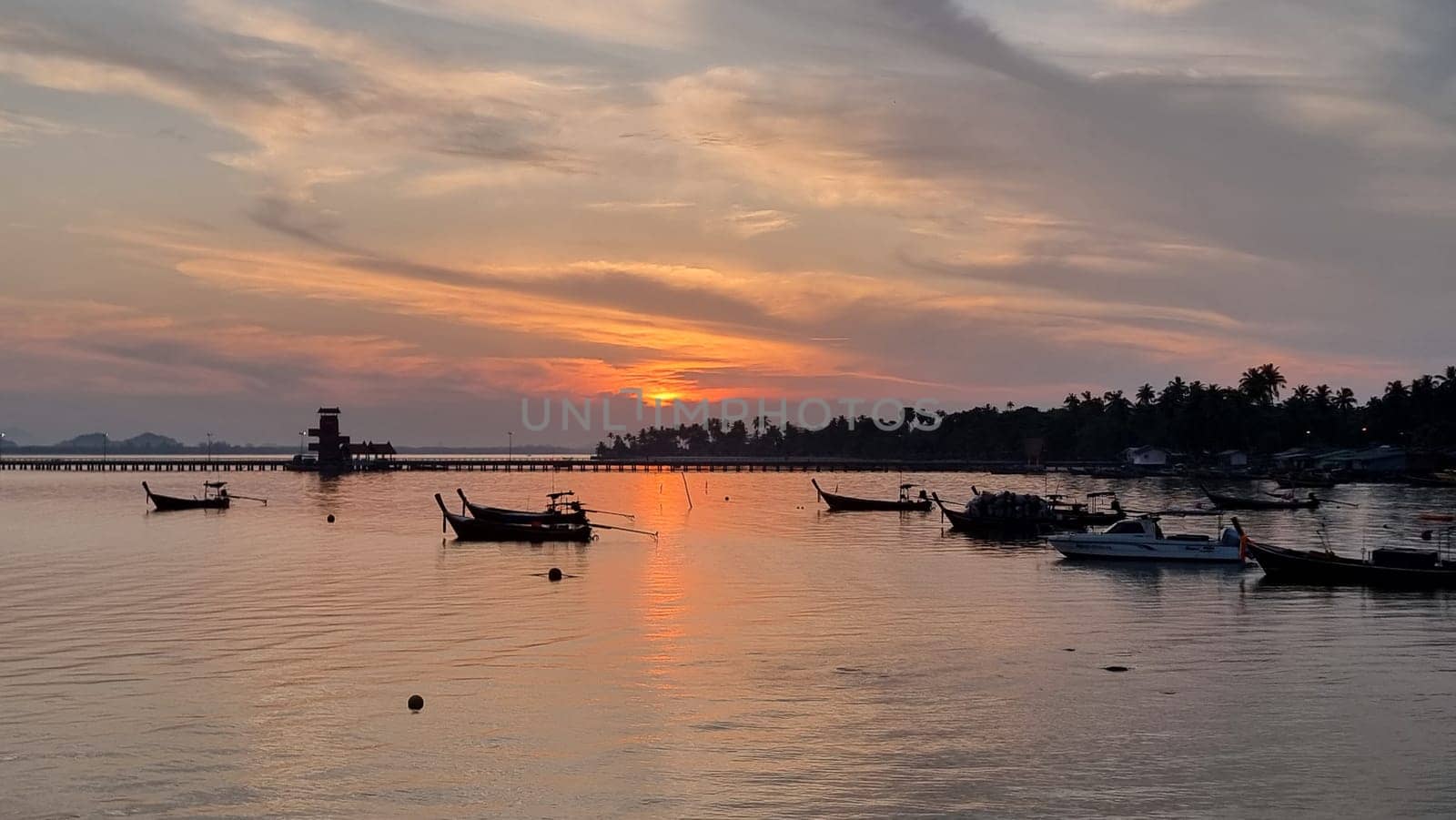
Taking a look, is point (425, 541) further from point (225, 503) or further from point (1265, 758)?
point (1265, 758)

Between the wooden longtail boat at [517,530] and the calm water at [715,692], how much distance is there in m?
11.4

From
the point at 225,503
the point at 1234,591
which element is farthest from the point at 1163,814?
the point at 225,503

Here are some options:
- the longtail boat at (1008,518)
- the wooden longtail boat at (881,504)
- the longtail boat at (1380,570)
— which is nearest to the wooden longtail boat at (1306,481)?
the wooden longtail boat at (881,504)

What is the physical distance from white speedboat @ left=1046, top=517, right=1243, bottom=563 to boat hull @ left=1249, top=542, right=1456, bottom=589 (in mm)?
3722

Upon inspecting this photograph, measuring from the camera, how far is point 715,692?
28844 millimetres

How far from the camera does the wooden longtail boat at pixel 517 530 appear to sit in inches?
2788

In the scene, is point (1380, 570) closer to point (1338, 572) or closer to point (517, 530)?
point (1338, 572)

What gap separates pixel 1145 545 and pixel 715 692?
3541 centimetres

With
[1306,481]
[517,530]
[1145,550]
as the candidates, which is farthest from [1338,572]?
[1306,481]

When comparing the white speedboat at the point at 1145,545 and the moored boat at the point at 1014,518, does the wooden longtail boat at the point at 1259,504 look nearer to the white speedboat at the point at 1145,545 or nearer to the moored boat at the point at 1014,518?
the moored boat at the point at 1014,518

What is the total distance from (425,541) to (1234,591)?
1763 inches

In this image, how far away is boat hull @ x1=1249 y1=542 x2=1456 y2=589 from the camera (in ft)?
153

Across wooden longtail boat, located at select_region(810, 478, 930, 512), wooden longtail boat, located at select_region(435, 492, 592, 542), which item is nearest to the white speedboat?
wooden longtail boat, located at select_region(435, 492, 592, 542)

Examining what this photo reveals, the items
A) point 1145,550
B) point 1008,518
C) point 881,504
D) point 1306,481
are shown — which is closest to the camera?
point 1145,550
